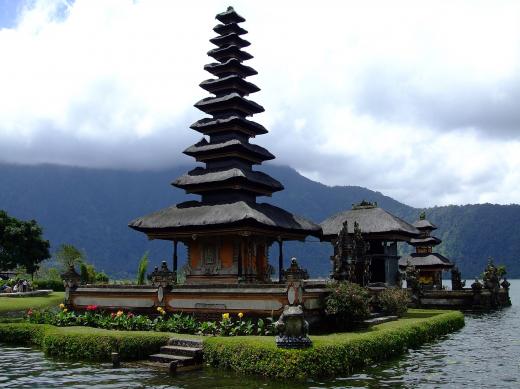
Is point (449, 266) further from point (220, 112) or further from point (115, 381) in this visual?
point (115, 381)

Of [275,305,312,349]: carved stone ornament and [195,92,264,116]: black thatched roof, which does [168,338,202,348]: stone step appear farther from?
[195,92,264,116]: black thatched roof

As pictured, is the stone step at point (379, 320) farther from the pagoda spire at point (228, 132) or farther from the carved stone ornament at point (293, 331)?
the pagoda spire at point (228, 132)

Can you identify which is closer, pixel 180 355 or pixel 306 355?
pixel 306 355

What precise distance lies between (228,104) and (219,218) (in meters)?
9.66

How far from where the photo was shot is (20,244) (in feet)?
225

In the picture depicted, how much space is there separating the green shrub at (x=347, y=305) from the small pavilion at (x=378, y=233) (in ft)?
47.9

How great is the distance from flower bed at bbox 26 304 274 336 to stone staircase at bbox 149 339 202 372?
95.2 inches

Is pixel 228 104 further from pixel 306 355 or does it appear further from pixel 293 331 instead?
pixel 306 355

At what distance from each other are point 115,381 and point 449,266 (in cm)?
5134

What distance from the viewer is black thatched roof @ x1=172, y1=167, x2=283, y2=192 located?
33.4 metres

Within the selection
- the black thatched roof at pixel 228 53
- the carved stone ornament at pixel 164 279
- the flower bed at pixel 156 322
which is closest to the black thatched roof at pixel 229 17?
the black thatched roof at pixel 228 53

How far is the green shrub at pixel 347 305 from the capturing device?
2469 cm

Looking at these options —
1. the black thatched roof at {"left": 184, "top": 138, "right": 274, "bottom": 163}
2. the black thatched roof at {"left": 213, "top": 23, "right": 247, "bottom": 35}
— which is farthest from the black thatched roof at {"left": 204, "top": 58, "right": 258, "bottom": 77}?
the black thatched roof at {"left": 184, "top": 138, "right": 274, "bottom": 163}

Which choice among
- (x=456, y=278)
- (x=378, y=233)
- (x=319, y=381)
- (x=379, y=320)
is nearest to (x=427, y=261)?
(x=456, y=278)
